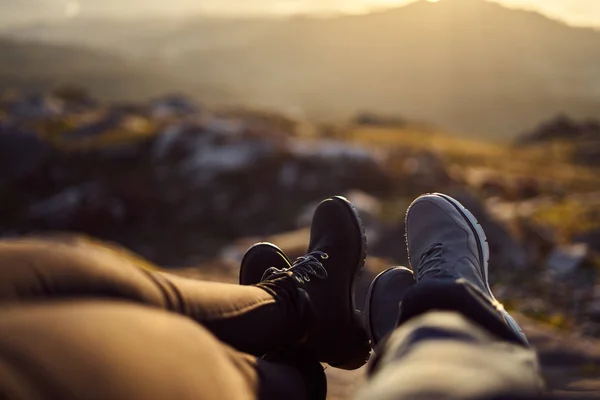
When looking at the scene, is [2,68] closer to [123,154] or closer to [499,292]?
[123,154]

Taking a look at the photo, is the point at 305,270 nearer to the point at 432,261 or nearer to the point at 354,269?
the point at 354,269

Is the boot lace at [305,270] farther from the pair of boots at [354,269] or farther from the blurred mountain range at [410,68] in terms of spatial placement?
the blurred mountain range at [410,68]

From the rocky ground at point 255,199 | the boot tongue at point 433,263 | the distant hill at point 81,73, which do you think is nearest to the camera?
the boot tongue at point 433,263

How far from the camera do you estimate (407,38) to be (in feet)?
321

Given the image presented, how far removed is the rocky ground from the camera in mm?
5398

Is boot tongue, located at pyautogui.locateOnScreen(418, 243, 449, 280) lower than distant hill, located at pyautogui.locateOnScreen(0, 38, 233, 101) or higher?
higher

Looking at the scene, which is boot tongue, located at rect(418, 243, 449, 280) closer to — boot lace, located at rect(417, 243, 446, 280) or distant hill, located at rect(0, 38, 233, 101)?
boot lace, located at rect(417, 243, 446, 280)

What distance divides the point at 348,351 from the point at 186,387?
120 cm

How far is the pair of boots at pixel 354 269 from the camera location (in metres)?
1.93

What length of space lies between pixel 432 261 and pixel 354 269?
1.34 feet

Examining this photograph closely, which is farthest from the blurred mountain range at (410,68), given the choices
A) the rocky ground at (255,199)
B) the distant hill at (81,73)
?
the rocky ground at (255,199)

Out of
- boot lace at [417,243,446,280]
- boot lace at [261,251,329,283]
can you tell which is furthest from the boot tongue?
boot lace at [261,251,329,283]

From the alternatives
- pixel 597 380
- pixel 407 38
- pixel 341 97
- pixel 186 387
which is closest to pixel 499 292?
pixel 597 380

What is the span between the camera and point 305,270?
6.86ft
